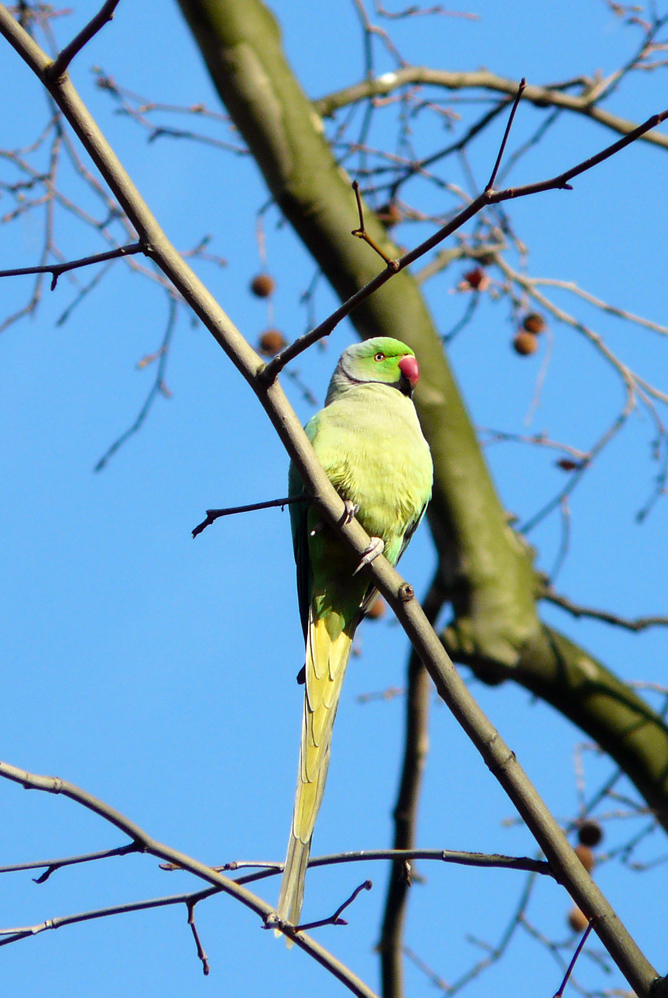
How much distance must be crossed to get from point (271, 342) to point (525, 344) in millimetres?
1218

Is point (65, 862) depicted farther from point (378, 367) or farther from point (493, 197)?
point (378, 367)

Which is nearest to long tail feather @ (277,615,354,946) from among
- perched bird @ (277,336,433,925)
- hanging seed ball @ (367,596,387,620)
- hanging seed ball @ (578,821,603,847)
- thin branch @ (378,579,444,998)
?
perched bird @ (277,336,433,925)

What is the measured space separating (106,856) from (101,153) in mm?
1313

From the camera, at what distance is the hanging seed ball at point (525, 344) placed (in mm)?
4504

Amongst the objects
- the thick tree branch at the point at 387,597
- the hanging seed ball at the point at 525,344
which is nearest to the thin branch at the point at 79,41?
the thick tree branch at the point at 387,597

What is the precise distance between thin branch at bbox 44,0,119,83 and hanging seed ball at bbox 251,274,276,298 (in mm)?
2775

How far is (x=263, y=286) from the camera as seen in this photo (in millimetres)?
4473

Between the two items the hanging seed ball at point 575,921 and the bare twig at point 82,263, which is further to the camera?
the hanging seed ball at point 575,921

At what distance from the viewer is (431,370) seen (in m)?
3.86

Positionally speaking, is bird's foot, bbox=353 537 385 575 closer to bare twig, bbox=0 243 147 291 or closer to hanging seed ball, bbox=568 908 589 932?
bare twig, bbox=0 243 147 291

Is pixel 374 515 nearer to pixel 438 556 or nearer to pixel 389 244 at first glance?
pixel 438 556

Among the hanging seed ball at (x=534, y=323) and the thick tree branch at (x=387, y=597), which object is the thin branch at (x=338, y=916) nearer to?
the thick tree branch at (x=387, y=597)

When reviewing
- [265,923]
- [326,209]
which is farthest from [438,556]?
[265,923]

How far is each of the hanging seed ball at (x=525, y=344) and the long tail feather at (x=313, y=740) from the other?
228cm
